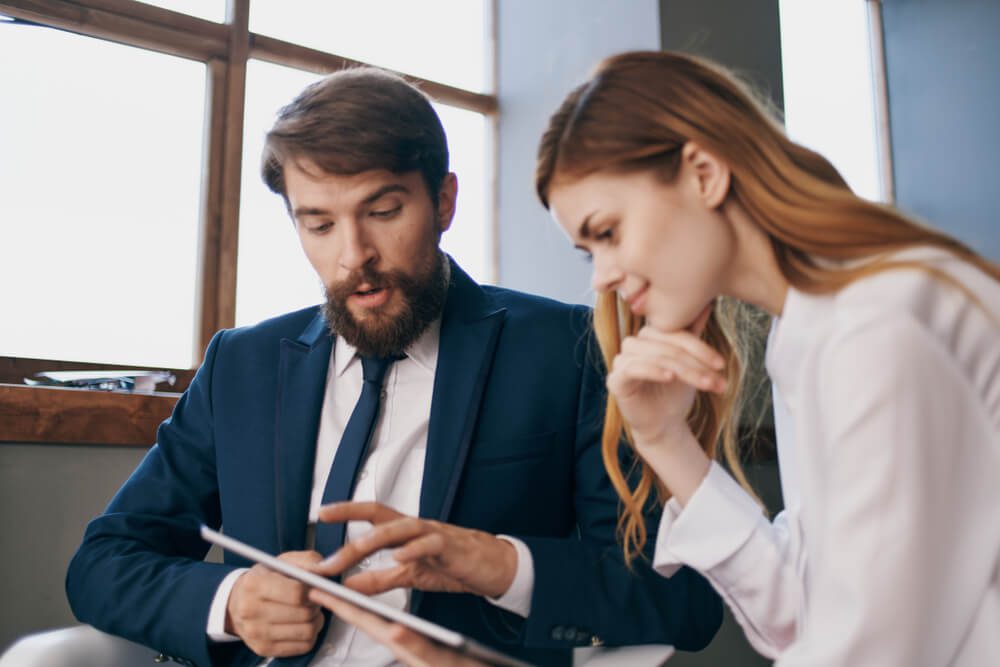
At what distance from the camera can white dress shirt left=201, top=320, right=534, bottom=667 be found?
4.45 feet

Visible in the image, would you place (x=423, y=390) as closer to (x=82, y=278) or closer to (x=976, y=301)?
(x=976, y=301)

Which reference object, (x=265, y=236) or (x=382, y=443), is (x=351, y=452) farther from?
(x=265, y=236)

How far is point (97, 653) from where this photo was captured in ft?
4.39

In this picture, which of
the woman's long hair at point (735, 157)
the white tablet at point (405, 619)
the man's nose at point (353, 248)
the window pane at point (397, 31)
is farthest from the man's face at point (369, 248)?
the window pane at point (397, 31)

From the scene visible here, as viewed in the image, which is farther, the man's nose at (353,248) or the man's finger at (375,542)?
the man's nose at (353,248)

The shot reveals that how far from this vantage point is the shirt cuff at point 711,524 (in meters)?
1.20

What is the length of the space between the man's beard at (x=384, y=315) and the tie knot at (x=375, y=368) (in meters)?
0.01

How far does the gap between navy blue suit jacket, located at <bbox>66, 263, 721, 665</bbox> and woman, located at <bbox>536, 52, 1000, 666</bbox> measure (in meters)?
0.13

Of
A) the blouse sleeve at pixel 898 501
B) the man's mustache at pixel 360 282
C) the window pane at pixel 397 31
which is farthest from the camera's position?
the window pane at pixel 397 31

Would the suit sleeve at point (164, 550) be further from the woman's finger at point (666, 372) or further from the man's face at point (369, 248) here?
the woman's finger at point (666, 372)

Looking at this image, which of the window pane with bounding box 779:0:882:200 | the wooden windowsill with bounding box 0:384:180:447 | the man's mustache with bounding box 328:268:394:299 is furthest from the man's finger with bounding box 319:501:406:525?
the window pane with bounding box 779:0:882:200

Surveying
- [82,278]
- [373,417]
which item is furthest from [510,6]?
[373,417]

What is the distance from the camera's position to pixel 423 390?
5.33 ft

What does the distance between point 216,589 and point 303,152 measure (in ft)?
2.29
